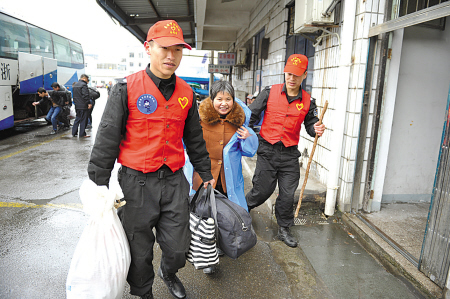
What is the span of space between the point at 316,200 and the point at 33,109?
11.1 meters

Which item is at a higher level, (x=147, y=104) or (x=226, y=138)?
(x=147, y=104)

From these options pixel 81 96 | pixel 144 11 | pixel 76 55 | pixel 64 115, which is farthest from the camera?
pixel 76 55

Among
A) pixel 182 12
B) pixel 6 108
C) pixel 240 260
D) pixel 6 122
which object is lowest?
pixel 240 260

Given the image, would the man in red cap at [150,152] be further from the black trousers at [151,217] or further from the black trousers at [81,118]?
the black trousers at [81,118]

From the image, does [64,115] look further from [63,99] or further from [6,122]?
[6,122]

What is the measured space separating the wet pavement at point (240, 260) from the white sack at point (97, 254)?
2.45 feet

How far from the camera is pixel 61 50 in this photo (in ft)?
45.7

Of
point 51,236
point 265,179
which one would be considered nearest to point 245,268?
point 265,179

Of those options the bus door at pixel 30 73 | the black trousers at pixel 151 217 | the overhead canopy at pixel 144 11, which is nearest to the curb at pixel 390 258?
the black trousers at pixel 151 217

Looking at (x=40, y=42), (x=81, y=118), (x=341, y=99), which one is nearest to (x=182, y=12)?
(x=81, y=118)

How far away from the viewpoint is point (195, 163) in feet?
8.59

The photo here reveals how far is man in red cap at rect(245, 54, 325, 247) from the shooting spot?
11.4ft

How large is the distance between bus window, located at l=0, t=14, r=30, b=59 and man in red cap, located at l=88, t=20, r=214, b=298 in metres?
9.11

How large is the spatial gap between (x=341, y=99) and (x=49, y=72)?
1173 centimetres
